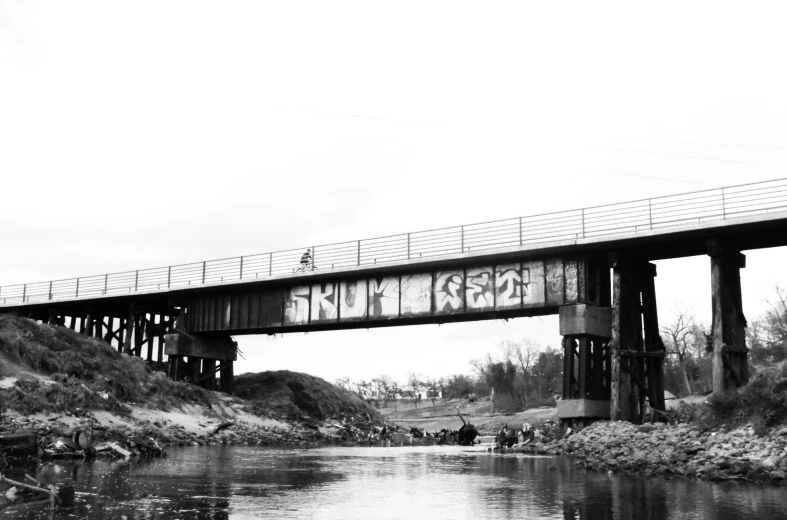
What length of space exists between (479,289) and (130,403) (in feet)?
58.4

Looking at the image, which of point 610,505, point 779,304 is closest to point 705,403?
point 610,505

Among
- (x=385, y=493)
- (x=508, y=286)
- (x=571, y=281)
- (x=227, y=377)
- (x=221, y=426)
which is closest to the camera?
(x=385, y=493)

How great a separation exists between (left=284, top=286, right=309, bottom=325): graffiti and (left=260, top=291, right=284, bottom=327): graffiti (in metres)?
0.50

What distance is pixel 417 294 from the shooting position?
3869cm

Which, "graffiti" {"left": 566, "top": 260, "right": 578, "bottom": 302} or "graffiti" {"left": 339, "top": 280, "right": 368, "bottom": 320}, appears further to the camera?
"graffiti" {"left": 339, "top": 280, "right": 368, "bottom": 320}

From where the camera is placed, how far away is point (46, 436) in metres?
23.9

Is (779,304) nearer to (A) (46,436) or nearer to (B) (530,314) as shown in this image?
(B) (530,314)

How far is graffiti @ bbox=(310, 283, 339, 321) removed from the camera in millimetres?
42094

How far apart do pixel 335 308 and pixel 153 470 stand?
2120 cm

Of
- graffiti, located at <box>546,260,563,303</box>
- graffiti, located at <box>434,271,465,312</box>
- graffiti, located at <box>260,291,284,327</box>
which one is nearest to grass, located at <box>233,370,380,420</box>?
graffiti, located at <box>260,291,284,327</box>

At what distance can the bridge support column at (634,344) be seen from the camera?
105 ft

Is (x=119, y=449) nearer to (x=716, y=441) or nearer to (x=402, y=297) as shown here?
(x=402, y=297)

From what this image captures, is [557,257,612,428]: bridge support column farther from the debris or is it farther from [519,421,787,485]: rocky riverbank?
the debris

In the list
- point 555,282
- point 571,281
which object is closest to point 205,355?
point 555,282
